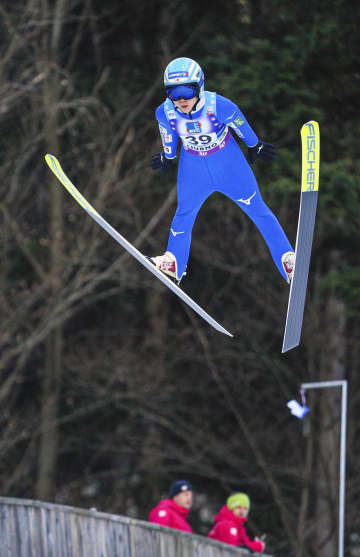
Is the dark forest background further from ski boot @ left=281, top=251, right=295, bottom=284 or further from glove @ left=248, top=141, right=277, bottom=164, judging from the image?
glove @ left=248, top=141, right=277, bottom=164

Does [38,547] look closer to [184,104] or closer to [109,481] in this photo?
[184,104]

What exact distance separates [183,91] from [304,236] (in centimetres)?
98

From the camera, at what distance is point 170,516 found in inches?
277

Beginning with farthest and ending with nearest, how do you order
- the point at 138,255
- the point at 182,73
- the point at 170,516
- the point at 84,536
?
the point at 170,516
the point at 84,536
the point at 138,255
the point at 182,73

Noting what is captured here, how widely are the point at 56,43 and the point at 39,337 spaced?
389 centimetres

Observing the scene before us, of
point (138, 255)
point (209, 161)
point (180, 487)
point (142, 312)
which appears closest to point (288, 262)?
point (209, 161)

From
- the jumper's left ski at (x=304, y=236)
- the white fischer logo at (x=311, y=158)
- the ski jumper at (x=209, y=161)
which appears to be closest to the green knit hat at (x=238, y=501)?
the ski jumper at (x=209, y=161)

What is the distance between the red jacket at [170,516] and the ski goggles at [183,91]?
3.17 meters

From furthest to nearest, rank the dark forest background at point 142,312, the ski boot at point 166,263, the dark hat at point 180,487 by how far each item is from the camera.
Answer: the dark forest background at point 142,312 < the dark hat at point 180,487 < the ski boot at point 166,263

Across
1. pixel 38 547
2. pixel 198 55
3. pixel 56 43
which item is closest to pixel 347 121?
pixel 198 55

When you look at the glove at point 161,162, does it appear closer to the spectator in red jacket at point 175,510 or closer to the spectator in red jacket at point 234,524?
the spectator in red jacket at point 175,510

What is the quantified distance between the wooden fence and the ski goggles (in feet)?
9.48

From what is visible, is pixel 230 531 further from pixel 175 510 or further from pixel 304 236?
pixel 304 236

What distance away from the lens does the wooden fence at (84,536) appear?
256 inches
